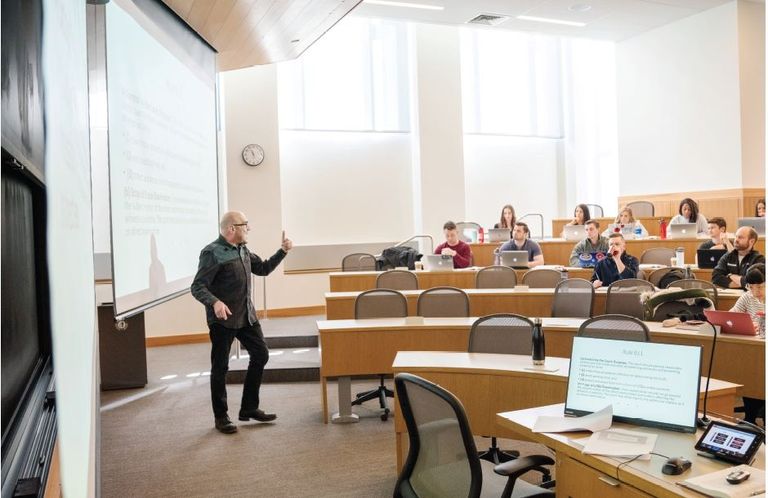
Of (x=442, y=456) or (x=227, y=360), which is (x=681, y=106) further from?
(x=442, y=456)

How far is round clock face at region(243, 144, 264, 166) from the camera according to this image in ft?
30.4

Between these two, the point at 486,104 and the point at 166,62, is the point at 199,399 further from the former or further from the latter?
the point at 486,104

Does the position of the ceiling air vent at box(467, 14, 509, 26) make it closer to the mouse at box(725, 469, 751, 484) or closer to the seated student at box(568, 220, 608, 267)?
the seated student at box(568, 220, 608, 267)

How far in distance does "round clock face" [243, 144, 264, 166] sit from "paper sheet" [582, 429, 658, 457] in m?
7.60

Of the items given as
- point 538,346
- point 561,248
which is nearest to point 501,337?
point 538,346

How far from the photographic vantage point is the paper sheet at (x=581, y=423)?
8.09ft

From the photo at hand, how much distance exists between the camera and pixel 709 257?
6.68 metres

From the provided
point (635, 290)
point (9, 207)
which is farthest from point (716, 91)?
point (9, 207)

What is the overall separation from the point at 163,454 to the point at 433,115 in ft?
25.3

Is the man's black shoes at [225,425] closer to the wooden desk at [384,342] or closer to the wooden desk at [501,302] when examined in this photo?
the wooden desk at [384,342]

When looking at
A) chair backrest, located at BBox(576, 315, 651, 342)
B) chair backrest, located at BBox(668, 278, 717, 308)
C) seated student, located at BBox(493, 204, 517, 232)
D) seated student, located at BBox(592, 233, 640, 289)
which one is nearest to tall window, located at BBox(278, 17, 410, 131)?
seated student, located at BBox(493, 204, 517, 232)

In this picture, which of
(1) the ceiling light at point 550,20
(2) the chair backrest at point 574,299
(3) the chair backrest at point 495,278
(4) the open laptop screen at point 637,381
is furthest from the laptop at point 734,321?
(1) the ceiling light at point 550,20

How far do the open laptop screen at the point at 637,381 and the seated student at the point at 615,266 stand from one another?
13.0ft

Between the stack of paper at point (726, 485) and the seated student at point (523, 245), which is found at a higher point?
the seated student at point (523, 245)
